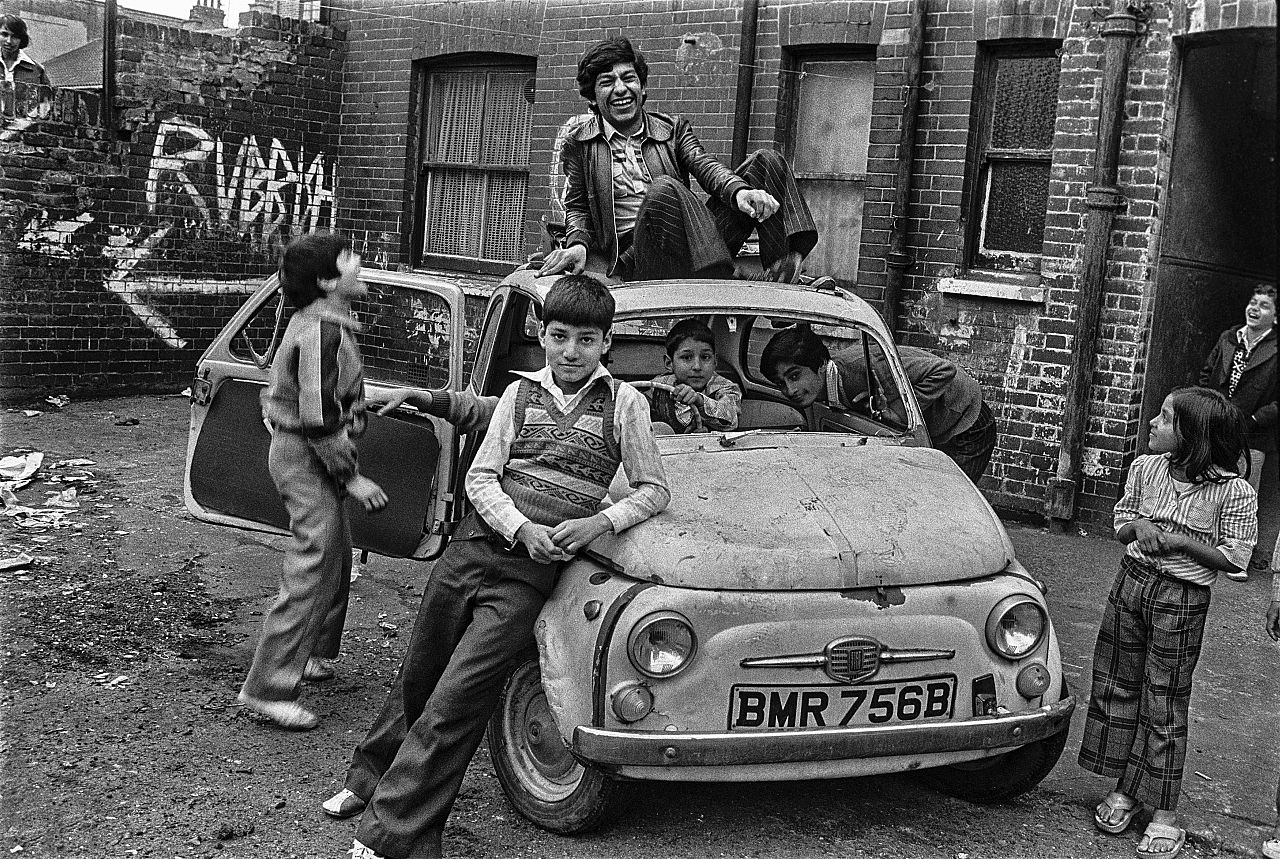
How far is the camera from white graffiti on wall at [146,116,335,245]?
11695 millimetres

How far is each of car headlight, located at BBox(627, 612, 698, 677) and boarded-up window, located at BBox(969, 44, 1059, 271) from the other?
621cm

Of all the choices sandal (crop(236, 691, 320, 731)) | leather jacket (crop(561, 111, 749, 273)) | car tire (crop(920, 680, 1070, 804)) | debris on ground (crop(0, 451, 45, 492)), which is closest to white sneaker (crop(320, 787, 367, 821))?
sandal (crop(236, 691, 320, 731))

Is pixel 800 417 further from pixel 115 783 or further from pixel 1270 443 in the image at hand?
pixel 1270 443

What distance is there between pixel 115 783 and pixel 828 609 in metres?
2.44

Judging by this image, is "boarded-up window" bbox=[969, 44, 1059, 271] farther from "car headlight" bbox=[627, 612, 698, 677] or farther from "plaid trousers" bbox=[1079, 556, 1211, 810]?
"car headlight" bbox=[627, 612, 698, 677]

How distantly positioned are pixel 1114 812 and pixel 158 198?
10252 millimetres

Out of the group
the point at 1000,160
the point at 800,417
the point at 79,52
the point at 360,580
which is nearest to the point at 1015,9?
the point at 1000,160

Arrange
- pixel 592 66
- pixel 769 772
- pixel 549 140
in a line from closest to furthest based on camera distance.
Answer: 1. pixel 769 772
2. pixel 592 66
3. pixel 549 140

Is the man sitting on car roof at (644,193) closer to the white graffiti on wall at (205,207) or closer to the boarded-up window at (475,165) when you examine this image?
the boarded-up window at (475,165)

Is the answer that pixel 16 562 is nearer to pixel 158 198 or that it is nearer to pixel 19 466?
pixel 19 466

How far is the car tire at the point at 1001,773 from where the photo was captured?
4.09 metres

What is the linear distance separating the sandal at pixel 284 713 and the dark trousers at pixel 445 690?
2.79 feet

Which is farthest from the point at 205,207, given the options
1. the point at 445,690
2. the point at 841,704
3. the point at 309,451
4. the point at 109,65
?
the point at 841,704

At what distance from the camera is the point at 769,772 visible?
3.56 m
